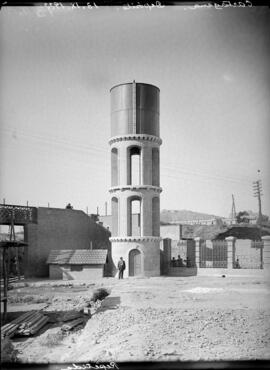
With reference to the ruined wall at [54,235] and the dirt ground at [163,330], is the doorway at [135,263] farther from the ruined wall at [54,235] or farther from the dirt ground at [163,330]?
the dirt ground at [163,330]

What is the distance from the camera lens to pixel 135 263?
27.5m

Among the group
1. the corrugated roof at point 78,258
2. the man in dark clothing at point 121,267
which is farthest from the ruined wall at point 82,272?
the man in dark clothing at point 121,267

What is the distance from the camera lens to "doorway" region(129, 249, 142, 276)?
90.1 ft

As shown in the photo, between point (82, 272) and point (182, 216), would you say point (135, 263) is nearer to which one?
point (82, 272)

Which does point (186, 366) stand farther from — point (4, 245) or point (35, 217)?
point (35, 217)

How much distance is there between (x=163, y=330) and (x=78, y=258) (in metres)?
16.9

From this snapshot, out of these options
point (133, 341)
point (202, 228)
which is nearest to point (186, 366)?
point (133, 341)

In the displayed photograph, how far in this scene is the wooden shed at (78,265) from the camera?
88.1ft

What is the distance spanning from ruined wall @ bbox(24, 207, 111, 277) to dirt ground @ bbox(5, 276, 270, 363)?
35.4ft

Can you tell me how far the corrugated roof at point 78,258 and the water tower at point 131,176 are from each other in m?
1.26

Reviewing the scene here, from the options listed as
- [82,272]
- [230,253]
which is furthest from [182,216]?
[82,272]

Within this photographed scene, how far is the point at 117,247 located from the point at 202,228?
20.2 metres

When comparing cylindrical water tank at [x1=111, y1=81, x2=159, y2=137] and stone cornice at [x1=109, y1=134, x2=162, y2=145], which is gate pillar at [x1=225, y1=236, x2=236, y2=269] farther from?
cylindrical water tank at [x1=111, y1=81, x2=159, y2=137]

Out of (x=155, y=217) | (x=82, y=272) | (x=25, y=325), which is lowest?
(x=82, y=272)
